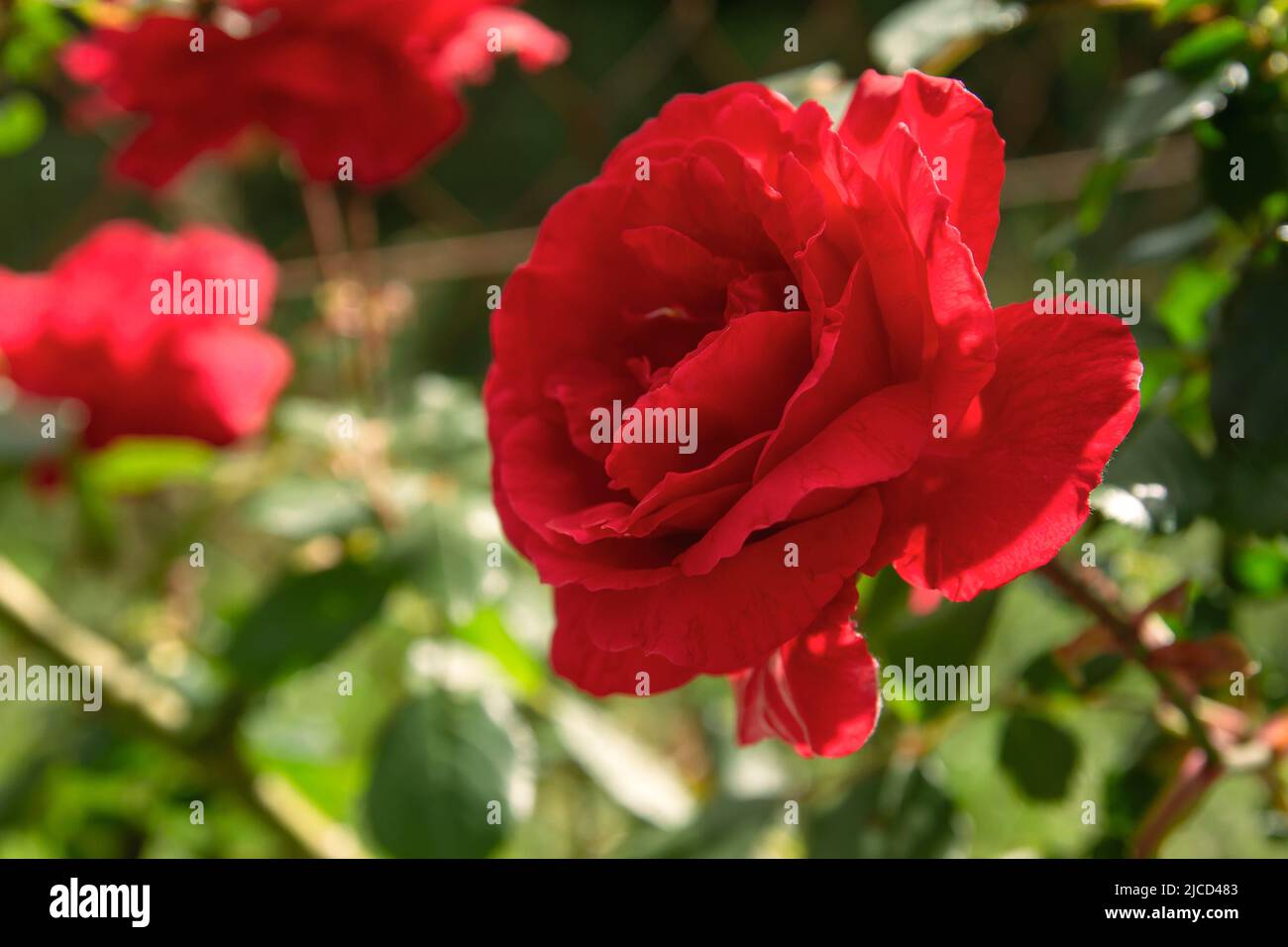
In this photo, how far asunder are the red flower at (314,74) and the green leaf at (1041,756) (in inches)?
16.6

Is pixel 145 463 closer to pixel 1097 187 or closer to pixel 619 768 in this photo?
pixel 619 768

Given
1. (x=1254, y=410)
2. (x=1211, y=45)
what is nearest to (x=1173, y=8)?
(x=1211, y=45)

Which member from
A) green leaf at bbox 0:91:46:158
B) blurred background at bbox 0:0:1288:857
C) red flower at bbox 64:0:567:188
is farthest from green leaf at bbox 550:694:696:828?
green leaf at bbox 0:91:46:158

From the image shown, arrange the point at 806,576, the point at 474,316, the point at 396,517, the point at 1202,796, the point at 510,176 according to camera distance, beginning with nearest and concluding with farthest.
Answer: the point at 806,576
the point at 1202,796
the point at 396,517
the point at 474,316
the point at 510,176

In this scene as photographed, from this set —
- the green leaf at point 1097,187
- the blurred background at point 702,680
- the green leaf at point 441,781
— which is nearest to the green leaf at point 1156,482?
the blurred background at point 702,680

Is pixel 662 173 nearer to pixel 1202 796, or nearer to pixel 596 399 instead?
pixel 596 399

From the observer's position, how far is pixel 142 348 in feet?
2.59

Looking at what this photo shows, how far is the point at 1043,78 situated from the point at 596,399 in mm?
1180

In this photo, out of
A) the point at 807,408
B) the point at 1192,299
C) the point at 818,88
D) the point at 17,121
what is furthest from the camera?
the point at 17,121

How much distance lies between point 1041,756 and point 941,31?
0.32 meters

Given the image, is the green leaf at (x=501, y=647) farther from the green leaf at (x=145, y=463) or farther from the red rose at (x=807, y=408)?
the red rose at (x=807, y=408)

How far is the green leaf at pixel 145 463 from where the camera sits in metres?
0.77
